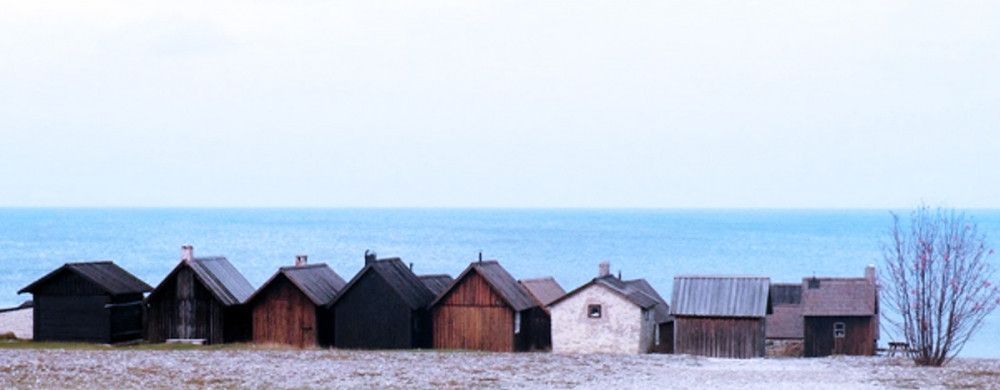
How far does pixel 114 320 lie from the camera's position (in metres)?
63.7

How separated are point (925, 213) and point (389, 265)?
2671 cm

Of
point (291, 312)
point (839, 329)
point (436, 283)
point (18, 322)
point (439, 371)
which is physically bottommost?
point (839, 329)

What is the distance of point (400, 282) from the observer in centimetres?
6412

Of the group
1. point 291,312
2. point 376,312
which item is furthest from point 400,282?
point 291,312

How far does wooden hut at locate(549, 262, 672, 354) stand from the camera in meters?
61.9

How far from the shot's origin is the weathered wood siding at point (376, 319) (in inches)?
2478

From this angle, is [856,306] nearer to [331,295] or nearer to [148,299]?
[331,295]

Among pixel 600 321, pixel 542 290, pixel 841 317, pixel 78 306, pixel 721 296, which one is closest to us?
pixel 600 321

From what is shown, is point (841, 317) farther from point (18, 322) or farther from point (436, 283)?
point (18, 322)

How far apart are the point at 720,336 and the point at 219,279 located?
26326mm

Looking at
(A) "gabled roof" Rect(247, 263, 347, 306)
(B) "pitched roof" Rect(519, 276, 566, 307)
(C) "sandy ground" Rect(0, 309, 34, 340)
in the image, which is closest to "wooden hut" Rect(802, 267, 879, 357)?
(B) "pitched roof" Rect(519, 276, 566, 307)

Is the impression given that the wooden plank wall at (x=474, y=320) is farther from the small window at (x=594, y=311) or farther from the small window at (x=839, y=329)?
the small window at (x=839, y=329)

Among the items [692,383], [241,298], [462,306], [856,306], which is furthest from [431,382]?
[856,306]

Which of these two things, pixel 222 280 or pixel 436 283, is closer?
pixel 222 280
